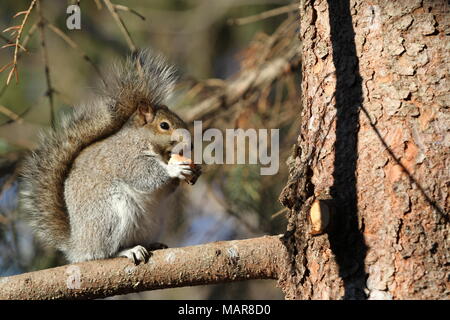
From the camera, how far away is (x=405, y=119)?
4.17 ft

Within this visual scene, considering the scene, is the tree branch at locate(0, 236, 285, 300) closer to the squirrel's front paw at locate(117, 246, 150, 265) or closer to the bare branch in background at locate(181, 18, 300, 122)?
the squirrel's front paw at locate(117, 246, 150, 265)

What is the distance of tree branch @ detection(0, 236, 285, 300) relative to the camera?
145cm

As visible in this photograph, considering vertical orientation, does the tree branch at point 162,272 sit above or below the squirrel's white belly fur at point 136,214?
below

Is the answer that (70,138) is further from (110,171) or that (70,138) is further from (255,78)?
(255,78)

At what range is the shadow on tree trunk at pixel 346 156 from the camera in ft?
4.09

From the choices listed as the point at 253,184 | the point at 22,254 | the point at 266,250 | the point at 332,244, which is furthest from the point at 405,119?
the point at 22,254

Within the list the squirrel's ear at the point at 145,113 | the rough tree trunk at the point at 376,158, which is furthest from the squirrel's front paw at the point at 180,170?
the rough tree trunk at the point at 376,158

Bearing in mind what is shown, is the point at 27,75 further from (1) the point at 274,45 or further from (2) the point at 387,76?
(2) the point at 387,76

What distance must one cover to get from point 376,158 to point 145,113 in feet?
3.56

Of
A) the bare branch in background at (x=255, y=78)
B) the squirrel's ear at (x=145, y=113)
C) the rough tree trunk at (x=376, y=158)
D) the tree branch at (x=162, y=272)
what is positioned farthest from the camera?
the bare branch in background at (x=255, y=78)

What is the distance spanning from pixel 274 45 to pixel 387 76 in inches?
48.6

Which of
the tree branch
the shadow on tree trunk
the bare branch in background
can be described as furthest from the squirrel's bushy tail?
the shadow on tree trunk

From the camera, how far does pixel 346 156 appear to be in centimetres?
133

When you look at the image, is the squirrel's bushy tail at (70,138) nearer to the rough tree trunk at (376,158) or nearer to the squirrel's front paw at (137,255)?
Answer: the squirrel's front paw at (137,255)
